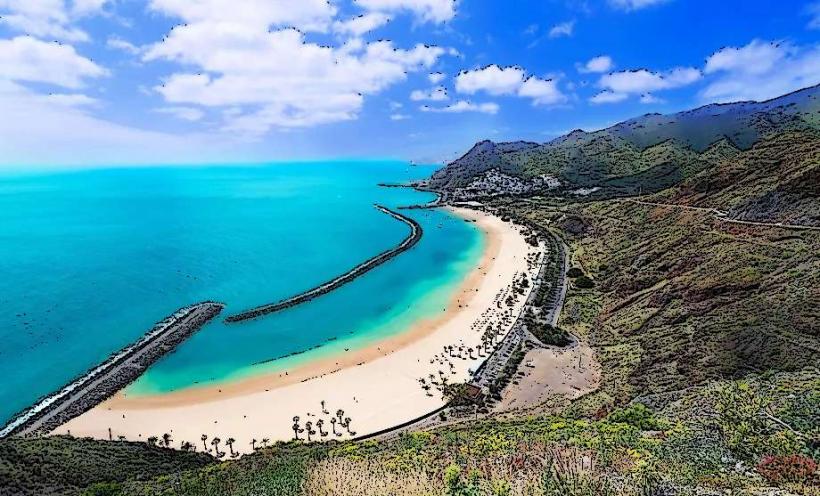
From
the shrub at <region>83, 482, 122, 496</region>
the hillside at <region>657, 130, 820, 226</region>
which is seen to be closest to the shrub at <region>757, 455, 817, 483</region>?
the shrub at <region>83, 482, 122, 496</region>

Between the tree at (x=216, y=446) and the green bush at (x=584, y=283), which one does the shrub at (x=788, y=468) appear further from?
the green bush at (x=584, y=283)

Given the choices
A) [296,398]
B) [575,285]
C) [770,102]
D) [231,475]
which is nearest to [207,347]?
[296,398]

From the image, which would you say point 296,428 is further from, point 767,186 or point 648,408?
point 767,186

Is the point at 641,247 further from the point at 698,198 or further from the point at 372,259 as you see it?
the point at 372,259

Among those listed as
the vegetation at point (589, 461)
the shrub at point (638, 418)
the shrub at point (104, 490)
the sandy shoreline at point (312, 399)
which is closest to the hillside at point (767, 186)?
the sandy shoreline at point (312, 399)

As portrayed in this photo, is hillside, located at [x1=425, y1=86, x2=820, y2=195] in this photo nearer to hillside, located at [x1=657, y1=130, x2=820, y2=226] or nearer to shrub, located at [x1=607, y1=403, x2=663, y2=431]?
hillside, located at [x1=657, y1=130, x2=820, y2=226]
